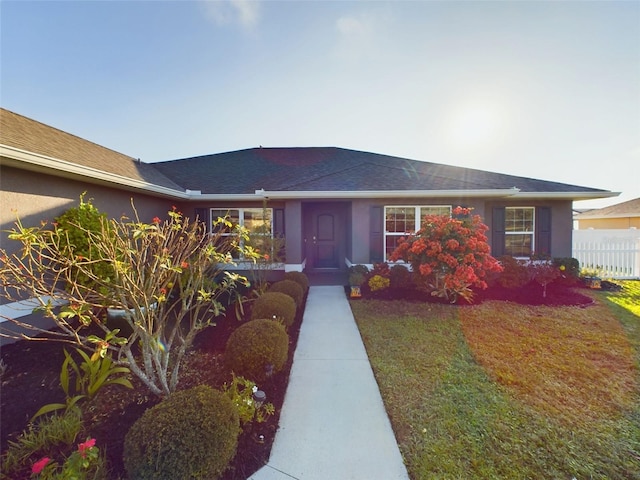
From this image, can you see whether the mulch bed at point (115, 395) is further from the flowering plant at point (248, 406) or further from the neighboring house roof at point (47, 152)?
the neighboring house roof at point (47, 152)

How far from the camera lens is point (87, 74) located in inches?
295

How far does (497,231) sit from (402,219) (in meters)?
→ 3.39

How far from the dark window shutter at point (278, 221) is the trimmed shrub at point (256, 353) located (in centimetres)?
617

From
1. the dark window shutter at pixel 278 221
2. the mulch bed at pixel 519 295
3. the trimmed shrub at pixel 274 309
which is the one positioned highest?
the dark window shutter at pixel 278 221

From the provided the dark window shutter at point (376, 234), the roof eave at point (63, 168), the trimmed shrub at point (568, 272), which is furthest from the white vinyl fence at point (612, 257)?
the roof eave at point (63, 168)

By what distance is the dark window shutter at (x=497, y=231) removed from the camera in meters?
9.10

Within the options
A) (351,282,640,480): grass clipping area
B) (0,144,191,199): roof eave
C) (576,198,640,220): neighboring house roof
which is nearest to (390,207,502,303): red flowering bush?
(351,282,640,480): grass clipping area

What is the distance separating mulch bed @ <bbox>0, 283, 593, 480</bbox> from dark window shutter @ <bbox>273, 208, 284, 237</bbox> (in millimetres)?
4750

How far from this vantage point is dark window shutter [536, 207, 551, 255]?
916cm

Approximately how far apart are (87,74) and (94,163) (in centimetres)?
333

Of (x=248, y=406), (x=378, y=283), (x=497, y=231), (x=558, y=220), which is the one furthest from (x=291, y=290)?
(x=558, y=220)

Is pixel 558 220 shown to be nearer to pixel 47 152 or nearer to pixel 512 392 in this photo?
pixel 512 392

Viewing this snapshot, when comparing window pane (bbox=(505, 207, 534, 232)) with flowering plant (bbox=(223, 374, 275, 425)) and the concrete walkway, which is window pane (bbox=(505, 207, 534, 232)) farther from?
flowering plant (bbox=(223, 374, 275, 425))

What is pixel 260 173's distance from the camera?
11039 mm
